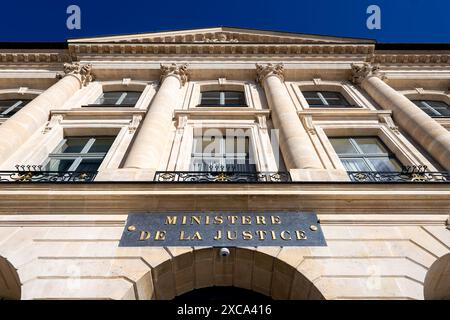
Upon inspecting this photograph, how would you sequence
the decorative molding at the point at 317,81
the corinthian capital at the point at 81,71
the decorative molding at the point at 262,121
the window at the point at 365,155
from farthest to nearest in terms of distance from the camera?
1. the decorative molding at the point at 317,81
2. the corinthian capital at the point at 81,71
3. the decorative molding at the point at 262,121
4. the window at the point at 365,155

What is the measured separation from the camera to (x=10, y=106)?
14.7 metres

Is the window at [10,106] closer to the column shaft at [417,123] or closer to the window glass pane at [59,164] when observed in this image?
the window glass pane at [59,164]

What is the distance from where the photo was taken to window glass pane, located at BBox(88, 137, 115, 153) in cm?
1071

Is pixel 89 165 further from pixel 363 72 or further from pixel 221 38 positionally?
pixel 363 72

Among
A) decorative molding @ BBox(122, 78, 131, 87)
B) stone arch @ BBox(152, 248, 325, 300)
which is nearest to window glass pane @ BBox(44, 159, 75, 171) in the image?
stone arch @ BBox(152, 248, 325, 300)

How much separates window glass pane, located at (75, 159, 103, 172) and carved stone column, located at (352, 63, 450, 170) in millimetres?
10349

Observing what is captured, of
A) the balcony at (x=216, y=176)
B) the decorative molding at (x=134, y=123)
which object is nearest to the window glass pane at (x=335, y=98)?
the balcony at (x=216, y=176)

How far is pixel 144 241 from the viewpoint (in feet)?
20.5

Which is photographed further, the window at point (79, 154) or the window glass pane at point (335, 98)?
the window glass pane at point (335, 98)

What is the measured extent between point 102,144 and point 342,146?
8.57m

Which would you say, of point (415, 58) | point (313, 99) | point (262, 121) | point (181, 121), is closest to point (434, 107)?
point (415, 58)

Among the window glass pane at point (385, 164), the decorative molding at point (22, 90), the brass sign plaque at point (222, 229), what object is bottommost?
the brass sign plaque at point (222, 229)

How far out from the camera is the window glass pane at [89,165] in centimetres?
952
